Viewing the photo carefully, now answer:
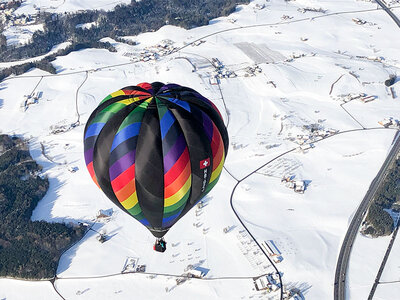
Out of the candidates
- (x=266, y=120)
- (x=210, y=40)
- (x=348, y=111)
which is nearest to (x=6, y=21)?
(x=210, y=40)

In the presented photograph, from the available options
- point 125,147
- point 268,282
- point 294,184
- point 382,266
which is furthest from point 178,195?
point 294,184

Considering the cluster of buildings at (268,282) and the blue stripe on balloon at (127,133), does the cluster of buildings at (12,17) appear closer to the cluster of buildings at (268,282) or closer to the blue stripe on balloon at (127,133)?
the cluster of buildings at (268,282)

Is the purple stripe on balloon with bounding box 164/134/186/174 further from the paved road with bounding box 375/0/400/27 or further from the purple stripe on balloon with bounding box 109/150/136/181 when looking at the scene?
the paved road with bounding box 375/0/400/27

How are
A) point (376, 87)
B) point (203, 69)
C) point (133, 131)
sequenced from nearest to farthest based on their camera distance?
point (133, 131), point (376, 87), point (203, 69)

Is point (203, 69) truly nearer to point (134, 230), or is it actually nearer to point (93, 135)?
point (134, 230)

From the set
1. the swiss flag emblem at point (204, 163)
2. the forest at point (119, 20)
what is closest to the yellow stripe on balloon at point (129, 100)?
the swiss flag emblem at point (204, 163)

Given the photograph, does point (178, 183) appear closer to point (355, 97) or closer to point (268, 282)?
point (268, 282)

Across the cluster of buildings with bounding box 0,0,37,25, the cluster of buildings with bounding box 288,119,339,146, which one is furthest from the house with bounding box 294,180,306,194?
the cluster of buildings with bounding box 0,0,37,25

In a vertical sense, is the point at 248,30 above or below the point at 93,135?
below
